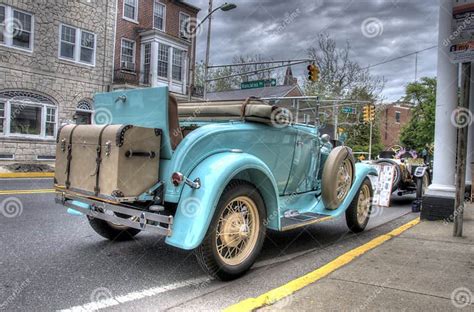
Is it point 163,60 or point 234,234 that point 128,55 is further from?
point 234,234

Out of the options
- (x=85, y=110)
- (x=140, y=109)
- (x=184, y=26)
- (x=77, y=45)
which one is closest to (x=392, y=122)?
(x=184, y=26)

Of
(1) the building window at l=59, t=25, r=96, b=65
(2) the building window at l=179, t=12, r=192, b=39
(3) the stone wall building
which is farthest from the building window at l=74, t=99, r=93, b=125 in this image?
(2) the building window at l=179, t=12, r=192, b=39

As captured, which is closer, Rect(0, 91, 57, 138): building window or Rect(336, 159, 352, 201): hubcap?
Rect(336, 159, 352, 201): hubcap

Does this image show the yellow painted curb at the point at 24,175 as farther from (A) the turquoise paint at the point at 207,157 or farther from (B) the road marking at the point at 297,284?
(B) the road marking at the point at 297,284

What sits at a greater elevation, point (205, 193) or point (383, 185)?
point (205, 193)

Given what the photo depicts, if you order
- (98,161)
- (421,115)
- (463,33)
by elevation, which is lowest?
(98,161)

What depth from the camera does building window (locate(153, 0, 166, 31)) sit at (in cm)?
2495

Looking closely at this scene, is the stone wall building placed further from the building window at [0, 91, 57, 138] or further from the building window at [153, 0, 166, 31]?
the building window at [153, 0, 166, 31]

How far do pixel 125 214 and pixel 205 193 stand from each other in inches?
35.9

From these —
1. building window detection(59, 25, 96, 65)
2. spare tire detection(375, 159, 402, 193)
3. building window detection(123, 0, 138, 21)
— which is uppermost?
building window detection(123, 0, 138, 21)

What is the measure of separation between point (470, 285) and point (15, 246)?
15.7 ft

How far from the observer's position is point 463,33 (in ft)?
18.7

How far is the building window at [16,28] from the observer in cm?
1786

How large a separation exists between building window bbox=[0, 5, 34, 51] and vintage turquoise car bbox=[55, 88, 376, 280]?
1620 cm
